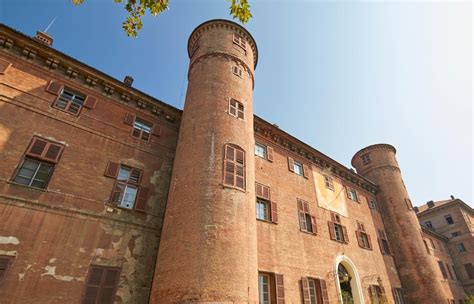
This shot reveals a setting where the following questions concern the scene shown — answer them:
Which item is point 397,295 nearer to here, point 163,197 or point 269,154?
point 269,154

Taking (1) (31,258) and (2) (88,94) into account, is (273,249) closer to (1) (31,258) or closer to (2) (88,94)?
(1) (31,258)

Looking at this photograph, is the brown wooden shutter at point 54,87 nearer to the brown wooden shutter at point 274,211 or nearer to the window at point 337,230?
the brown wooden shutter at point 274,211

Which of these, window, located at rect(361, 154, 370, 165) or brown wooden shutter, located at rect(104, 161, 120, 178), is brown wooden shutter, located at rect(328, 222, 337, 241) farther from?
brown wooden shutter, located at rect(104, 161, 120, 178)

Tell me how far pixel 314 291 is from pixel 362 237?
7274 mm

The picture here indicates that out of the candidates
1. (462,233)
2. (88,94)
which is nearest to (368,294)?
(88,94)

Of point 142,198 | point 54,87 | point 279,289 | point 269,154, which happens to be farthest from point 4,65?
point 279,289

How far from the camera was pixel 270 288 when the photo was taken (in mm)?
10742

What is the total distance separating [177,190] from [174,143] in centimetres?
360

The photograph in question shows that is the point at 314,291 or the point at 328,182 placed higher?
the point at 328,182

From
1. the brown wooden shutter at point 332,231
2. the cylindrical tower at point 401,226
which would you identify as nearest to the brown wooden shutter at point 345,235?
the brown wooden shutter at point 332,231

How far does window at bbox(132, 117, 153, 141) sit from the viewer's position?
11.9 meters

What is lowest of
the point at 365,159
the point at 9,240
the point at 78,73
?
the point at 9,240

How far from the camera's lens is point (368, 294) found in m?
14.8

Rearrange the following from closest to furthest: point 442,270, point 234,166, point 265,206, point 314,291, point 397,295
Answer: point 234,166
point 314,291
point 265,206
point 397,295
point 442,270
